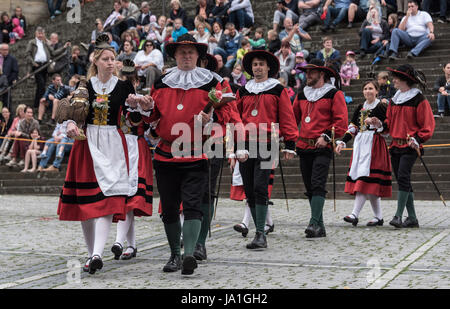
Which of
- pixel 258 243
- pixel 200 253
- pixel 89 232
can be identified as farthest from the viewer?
pixel 258 243

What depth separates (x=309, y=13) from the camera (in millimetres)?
21078

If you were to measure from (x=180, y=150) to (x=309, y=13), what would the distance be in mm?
Result: 14875

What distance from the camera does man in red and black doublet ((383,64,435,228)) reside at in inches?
401

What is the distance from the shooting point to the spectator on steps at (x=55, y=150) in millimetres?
18719

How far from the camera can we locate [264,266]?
23.7 ft

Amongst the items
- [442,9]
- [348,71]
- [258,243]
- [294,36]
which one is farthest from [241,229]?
[442,9]

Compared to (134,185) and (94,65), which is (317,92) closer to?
(134,185)

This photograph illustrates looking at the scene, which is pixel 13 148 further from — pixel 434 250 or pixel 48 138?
pixel 434 250

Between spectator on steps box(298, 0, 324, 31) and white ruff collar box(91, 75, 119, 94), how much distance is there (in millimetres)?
14141

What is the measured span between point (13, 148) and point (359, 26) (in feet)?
30.3

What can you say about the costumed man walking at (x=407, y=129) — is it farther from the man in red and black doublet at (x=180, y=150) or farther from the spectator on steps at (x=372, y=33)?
the spectator on steps at (x=372, y=33)

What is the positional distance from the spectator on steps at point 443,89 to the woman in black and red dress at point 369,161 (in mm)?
5750

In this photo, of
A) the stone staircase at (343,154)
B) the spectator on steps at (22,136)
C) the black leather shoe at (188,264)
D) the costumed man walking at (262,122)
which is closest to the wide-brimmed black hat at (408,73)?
the costumed man walking at (262,122)
